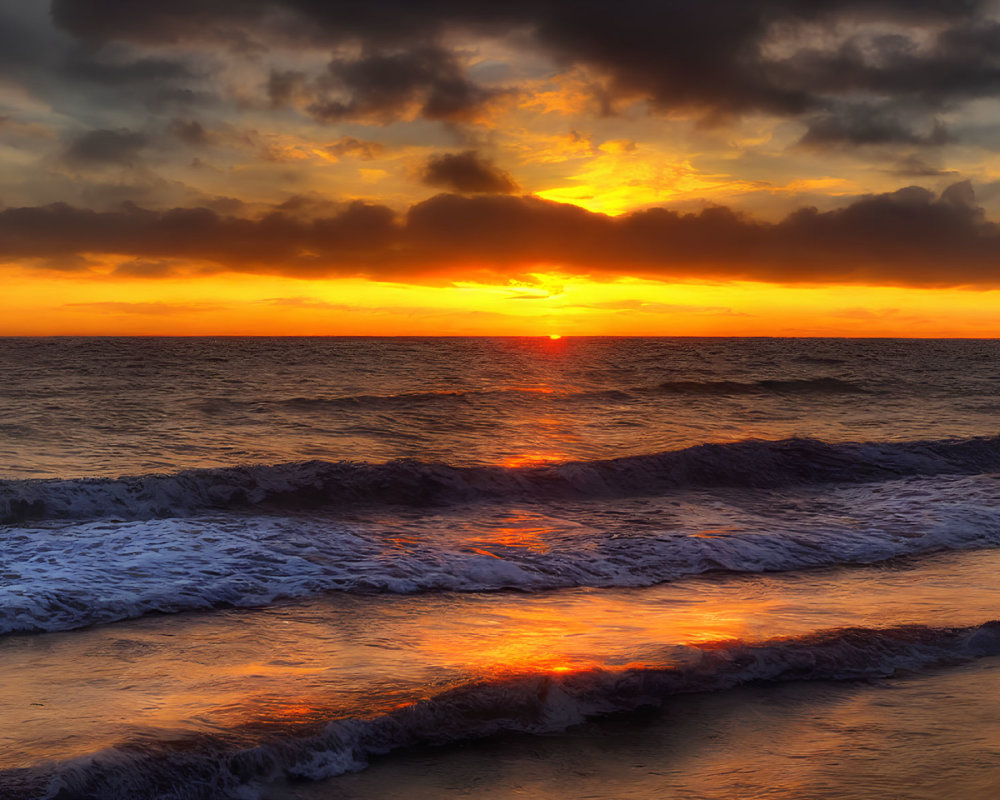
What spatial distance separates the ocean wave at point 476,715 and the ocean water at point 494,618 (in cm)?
2

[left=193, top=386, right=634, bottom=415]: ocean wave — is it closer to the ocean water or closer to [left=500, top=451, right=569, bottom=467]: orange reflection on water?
the ocean water

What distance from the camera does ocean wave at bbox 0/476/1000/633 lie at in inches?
298

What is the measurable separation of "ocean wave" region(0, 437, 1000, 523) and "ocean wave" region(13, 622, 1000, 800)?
821cm

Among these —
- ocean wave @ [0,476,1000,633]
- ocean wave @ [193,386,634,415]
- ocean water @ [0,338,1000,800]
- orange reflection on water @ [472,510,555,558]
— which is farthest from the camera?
ocean wave @ [193,386,634,415]

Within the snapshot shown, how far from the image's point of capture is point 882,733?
4.59m

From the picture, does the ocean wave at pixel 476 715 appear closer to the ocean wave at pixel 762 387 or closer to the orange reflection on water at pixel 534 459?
the orange reflection on water at pixel 534 459

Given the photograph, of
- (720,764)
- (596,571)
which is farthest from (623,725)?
(596,571)

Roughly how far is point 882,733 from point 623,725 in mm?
1528

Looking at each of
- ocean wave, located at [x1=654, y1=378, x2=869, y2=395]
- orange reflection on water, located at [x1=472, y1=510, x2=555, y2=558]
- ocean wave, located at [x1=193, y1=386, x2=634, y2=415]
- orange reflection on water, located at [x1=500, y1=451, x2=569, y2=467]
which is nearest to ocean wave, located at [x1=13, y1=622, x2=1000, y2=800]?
orange reflection on water, located at [x1=472, y1=510, x2=555, y2=558]

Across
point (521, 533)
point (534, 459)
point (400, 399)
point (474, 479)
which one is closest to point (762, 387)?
point (400, 399)

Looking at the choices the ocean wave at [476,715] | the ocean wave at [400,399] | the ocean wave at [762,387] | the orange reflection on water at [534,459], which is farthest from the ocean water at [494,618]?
the ocean wave at [762,387]

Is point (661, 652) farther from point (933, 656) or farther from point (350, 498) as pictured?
point (350, 498)

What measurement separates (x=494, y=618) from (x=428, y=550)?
270 centimetres

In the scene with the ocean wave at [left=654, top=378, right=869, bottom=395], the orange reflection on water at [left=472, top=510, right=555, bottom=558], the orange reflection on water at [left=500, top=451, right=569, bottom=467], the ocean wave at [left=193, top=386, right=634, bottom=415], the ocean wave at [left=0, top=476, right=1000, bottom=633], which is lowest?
the orange reflection on water at [left=472, top=510, right=555, bottom=558]
